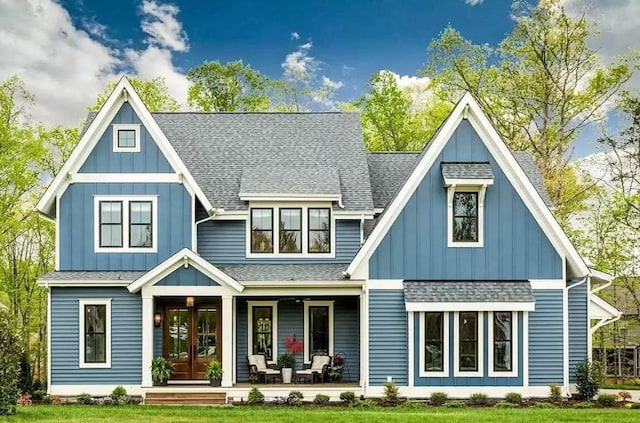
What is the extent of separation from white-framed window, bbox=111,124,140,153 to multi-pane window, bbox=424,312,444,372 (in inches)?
366

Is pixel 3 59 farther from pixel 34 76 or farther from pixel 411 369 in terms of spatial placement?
pixel 411 369

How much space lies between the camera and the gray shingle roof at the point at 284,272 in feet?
76.4

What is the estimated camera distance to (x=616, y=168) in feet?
107

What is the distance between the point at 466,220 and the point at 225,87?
76.5 ft

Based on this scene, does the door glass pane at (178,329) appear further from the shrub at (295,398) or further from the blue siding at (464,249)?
the blue siding at (464,249)

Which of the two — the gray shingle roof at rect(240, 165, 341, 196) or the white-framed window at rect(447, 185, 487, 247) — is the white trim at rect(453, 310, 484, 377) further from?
the gray shingle roof at rect(240, 165, 341, 196)

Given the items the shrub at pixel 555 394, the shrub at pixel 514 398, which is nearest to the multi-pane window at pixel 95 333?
the shrub at pixel 514 398

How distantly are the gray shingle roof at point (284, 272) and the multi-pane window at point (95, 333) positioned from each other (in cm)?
355

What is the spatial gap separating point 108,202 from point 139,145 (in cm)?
184

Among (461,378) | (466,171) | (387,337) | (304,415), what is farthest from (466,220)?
(304,415)

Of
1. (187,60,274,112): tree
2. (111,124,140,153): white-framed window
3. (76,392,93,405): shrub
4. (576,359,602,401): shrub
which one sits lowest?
(76,392,93,405): shrub

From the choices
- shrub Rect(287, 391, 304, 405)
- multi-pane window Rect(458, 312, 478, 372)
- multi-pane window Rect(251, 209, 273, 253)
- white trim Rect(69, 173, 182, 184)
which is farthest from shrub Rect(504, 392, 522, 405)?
white trim Rect(69, 173, 182, 184)

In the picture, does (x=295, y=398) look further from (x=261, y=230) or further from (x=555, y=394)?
(x=555, y=394)

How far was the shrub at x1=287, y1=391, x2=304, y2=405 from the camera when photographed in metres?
21.7
